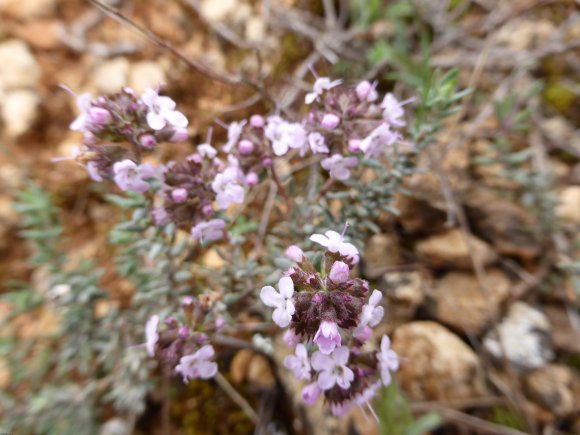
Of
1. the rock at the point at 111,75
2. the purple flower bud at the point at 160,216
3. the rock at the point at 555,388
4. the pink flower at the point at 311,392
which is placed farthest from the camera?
the rock at the point at 111,75

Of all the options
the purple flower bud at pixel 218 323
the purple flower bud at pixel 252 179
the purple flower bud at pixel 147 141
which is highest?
the purple flower bud at pixel 147 141

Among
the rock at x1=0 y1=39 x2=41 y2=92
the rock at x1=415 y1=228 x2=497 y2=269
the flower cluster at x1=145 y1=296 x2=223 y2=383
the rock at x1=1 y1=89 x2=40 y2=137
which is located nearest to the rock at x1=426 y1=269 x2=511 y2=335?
the rock at x1=415 y1=228 x2=497 y2=269

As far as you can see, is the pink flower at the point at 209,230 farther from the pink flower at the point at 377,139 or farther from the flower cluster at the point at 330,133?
the pink flower at the point at 377,139

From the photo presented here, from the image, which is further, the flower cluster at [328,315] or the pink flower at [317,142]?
the pink flower at [317,142]

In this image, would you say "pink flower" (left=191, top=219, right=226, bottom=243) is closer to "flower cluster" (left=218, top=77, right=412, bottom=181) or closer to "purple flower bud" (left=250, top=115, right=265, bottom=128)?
"flower cluster" (left=218, top=77, right=412, bottom=181)

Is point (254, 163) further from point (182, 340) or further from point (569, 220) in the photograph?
point (569, 220)

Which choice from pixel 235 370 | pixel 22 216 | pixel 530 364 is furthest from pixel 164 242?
pixel 530 364

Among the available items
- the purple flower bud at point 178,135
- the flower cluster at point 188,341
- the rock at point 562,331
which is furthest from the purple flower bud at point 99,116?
the rock at point 562,331
